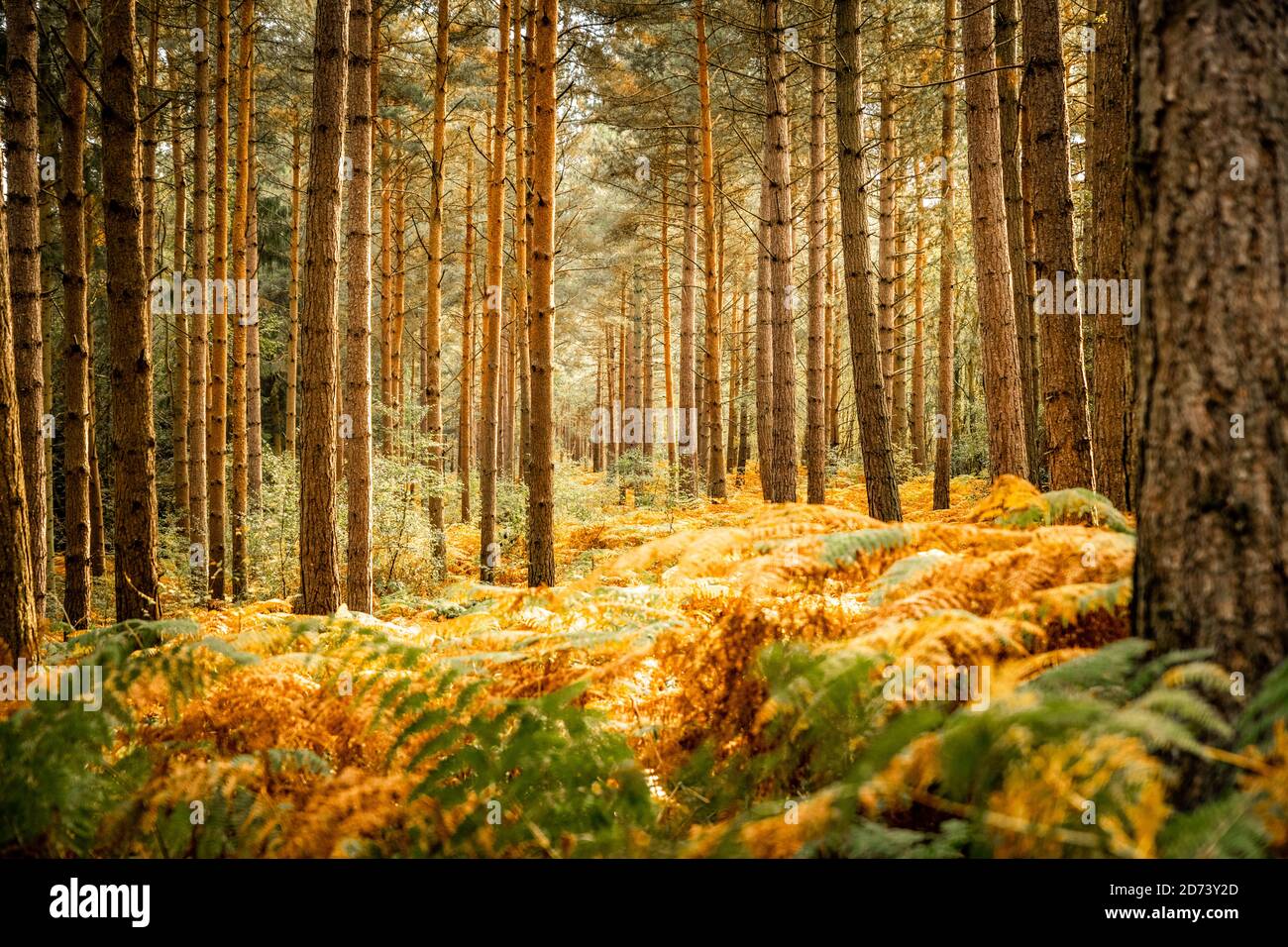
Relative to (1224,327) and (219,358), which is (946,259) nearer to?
(219,358)

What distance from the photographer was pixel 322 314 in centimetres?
562

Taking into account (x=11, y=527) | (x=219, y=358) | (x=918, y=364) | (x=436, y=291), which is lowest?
(x=11, y=527)

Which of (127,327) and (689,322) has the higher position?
(689,322)

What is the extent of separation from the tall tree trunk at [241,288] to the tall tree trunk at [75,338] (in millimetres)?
2878

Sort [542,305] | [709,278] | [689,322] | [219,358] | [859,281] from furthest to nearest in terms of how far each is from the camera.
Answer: [689,322]
[709,278]
[219,358]
[859,281]
[542,305]

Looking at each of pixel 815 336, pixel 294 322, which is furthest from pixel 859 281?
pixel 294 322

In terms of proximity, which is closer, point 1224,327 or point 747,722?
point 1224,327

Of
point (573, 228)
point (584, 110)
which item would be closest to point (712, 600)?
point (584, 110)

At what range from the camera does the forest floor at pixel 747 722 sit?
1.70 m

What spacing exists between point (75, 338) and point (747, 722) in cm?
750

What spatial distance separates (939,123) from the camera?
15508mm

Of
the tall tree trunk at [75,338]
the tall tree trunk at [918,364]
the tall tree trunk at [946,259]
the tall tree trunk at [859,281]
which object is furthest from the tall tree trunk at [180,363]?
the tall tree trunk at [918,364]

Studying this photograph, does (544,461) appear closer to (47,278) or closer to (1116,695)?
(1116,695)
